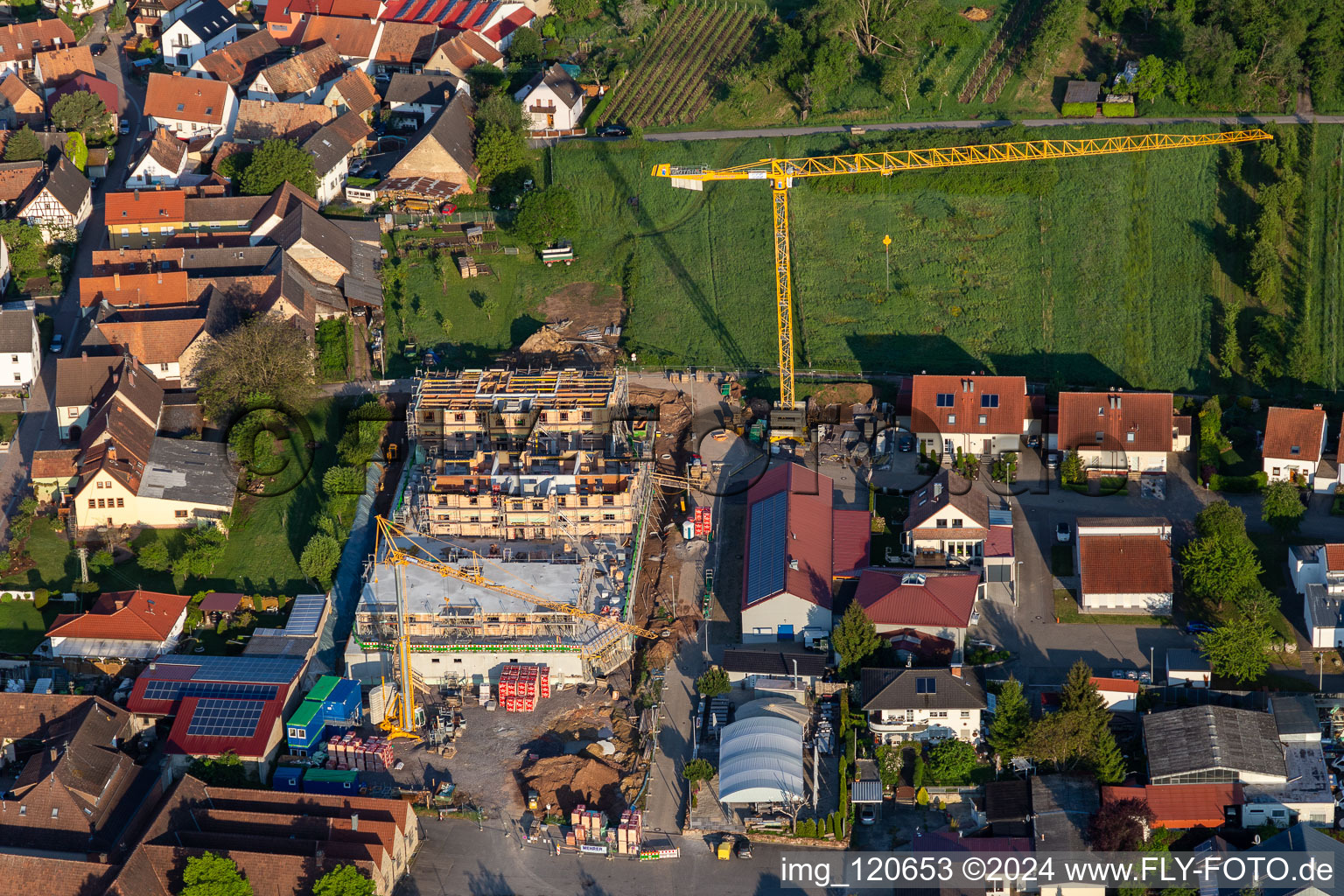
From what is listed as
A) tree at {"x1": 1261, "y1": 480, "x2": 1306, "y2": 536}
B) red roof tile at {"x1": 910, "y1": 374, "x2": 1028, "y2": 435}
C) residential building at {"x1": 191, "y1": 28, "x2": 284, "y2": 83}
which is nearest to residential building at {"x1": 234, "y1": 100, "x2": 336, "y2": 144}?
residential building at {"x1": 191, "y1": 28, "x2": 284, "y2": 83}

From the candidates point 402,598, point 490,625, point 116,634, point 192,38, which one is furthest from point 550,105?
point 116,634

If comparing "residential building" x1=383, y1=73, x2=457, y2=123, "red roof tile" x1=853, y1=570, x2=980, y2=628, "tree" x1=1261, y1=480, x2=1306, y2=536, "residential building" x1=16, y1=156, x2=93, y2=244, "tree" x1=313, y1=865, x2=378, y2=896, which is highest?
"residential building" x1=383, y1=73, x2=457, y2=123

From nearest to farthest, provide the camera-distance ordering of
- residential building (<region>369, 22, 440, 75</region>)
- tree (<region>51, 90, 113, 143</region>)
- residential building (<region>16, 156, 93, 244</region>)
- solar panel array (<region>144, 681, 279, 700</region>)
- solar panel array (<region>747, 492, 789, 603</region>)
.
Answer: solar panel array (<region>144, 681, 279, 700</region>), solar panel array (<region>747, 492, 789, 603</region>), residential building (<region>16, 156, 93, 244</region>), tree (<region>51, 90, 113, 143</region>), residential building (<region>369, 22, 440, 75</region>)

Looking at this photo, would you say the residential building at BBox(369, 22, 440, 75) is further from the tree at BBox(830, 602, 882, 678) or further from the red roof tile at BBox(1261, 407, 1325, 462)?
the red roof tile at BBox(1261, 407, 1325, 462)

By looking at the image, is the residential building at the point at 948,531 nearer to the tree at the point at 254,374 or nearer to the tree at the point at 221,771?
the tree at the point at 221,771

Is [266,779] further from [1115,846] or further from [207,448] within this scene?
[1115,846]

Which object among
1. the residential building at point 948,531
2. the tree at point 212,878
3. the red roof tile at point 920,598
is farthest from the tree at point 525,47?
the tree at point 212,878
